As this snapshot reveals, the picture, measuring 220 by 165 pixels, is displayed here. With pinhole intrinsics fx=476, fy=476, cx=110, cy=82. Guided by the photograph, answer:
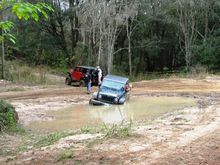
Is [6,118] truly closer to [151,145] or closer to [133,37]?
[151,145]

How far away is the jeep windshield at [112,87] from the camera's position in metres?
28.6

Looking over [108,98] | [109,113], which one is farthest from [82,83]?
[109,113]

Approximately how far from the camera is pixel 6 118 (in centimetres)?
1775

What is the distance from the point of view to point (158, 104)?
2836 centimetres

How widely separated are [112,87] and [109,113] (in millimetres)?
4332

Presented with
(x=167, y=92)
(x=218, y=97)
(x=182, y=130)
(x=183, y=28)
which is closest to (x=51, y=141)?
(x=182, y=130)

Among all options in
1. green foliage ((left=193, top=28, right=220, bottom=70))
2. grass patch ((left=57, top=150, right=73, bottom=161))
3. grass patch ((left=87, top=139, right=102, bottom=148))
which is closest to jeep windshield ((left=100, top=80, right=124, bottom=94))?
grass patch ((left=87, top=139, right=102, bottom=148))

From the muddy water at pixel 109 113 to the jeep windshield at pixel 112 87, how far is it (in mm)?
995

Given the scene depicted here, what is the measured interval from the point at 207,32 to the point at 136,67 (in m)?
11.8

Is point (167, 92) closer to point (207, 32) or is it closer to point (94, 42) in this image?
point (94, 42)

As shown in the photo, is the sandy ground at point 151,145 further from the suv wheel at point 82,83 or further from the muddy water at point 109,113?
the suv wheel at point 82,83

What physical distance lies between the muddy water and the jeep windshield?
995mm

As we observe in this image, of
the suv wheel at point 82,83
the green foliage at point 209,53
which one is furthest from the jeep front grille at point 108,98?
the green foliage at point 209,53

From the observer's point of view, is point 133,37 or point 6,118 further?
point 133,37
